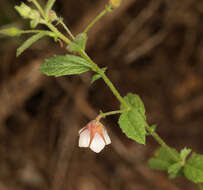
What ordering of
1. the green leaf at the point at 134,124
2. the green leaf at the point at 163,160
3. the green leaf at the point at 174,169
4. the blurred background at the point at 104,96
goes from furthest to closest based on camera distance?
the blurred background at the point at 104,96, the green leaf at the point at 163,160, the green leaf at the point at 174,169, the green leaf at the point at 134,124

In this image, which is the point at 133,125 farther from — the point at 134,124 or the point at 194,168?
the point at 194,168

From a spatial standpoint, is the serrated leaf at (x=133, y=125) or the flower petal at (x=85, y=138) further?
the flower petal at (x=85, y=138)

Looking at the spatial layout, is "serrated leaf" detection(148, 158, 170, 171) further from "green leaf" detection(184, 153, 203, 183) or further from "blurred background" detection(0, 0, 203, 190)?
"blurred background" detection(0, 0, 203, 190)

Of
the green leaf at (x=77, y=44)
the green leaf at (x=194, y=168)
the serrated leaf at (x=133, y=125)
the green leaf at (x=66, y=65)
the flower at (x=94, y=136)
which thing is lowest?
the green leaf at (x=194, y=168)

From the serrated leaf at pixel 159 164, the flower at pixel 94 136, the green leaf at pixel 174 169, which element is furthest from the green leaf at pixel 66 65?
the serrated leaf at pixel 159 164

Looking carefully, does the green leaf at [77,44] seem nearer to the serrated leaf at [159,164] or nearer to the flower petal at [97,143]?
the flower petal at [97,143]

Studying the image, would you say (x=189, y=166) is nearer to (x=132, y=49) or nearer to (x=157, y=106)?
(x=157, y=106)

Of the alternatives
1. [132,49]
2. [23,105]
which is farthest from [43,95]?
[132,49]
